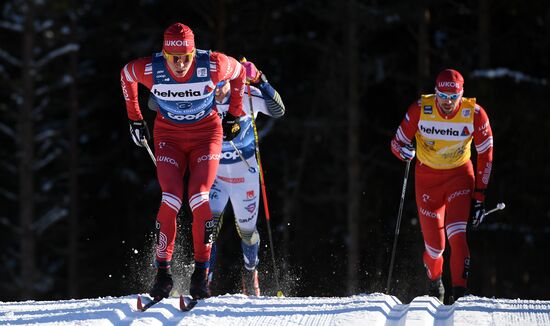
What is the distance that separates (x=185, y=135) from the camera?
802 cm

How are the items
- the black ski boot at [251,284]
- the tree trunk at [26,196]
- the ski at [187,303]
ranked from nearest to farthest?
the ski at [187,303] → the black ski boot at [251,284] → the tree trunk at [26,196]

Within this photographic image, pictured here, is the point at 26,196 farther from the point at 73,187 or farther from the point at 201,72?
the point at 201,72

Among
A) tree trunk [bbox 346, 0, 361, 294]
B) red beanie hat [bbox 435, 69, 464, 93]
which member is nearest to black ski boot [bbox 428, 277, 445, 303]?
red beanie hat [bbox 435, 69, 464, 93]

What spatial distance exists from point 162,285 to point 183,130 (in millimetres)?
1246

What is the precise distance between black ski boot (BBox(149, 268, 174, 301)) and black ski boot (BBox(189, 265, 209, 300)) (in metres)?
0.17

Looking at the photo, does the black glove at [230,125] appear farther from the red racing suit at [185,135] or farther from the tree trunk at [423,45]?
the tree trunk at [423,45]

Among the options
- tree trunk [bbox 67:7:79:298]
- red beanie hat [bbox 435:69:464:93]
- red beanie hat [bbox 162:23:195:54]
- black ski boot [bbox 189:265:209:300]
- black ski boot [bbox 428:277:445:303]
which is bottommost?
tree trunk [bbox 67:7:79:298]

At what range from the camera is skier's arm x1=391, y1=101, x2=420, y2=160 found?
9289mm

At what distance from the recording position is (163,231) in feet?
25.2

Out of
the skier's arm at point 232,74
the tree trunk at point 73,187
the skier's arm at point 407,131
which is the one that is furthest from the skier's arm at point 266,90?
the tree trunk at point 73,187

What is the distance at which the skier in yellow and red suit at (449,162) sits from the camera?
9047 millimetres

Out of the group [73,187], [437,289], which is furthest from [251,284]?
[73,187]

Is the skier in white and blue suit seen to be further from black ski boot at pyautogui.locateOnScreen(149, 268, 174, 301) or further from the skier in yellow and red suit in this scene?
black ski boot at pyautogui.locateOnScreen(149, 268, 174, 301)

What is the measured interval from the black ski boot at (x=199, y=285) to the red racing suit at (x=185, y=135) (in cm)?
8
